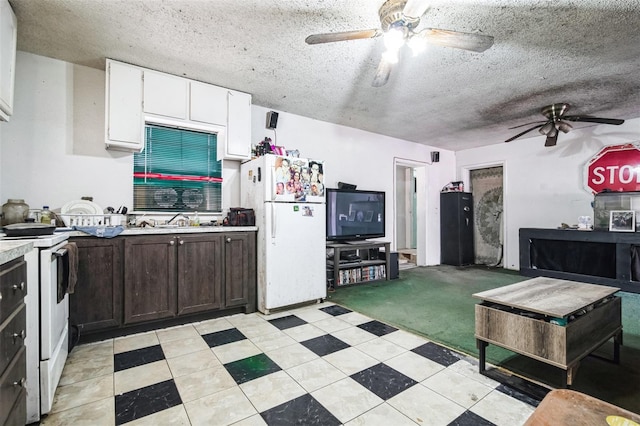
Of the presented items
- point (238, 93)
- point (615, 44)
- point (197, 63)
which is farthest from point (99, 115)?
point (615, 44)

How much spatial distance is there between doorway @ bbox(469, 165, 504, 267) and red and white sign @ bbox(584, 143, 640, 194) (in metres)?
1.48

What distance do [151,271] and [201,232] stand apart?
1.76 feet

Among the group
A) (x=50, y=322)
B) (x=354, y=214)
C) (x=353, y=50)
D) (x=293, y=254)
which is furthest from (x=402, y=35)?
(x=354, y=214)

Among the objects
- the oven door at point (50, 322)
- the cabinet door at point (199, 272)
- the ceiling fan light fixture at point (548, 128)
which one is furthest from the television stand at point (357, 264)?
the oven door at point (50, 322)

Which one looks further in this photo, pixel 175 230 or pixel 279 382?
pixel 175 230

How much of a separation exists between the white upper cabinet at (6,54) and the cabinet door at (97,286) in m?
1.04

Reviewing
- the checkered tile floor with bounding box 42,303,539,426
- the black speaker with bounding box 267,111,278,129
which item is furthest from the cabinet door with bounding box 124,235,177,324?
the black speaker with bounding box 267,111,278,129

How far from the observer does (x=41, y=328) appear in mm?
1542

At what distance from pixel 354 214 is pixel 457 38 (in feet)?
9.58

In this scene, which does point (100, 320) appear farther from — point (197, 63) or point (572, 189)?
point (572, 189)

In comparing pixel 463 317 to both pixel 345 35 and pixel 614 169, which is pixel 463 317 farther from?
pixel 614 169

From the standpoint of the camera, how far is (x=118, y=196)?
9.68ft

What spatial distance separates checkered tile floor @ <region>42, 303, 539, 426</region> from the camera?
4.99 ft

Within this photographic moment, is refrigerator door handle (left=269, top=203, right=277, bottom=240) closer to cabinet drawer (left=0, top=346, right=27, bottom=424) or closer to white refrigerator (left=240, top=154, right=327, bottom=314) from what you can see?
white refrigerator (left=240, top=154, right=327, bottom=314)
